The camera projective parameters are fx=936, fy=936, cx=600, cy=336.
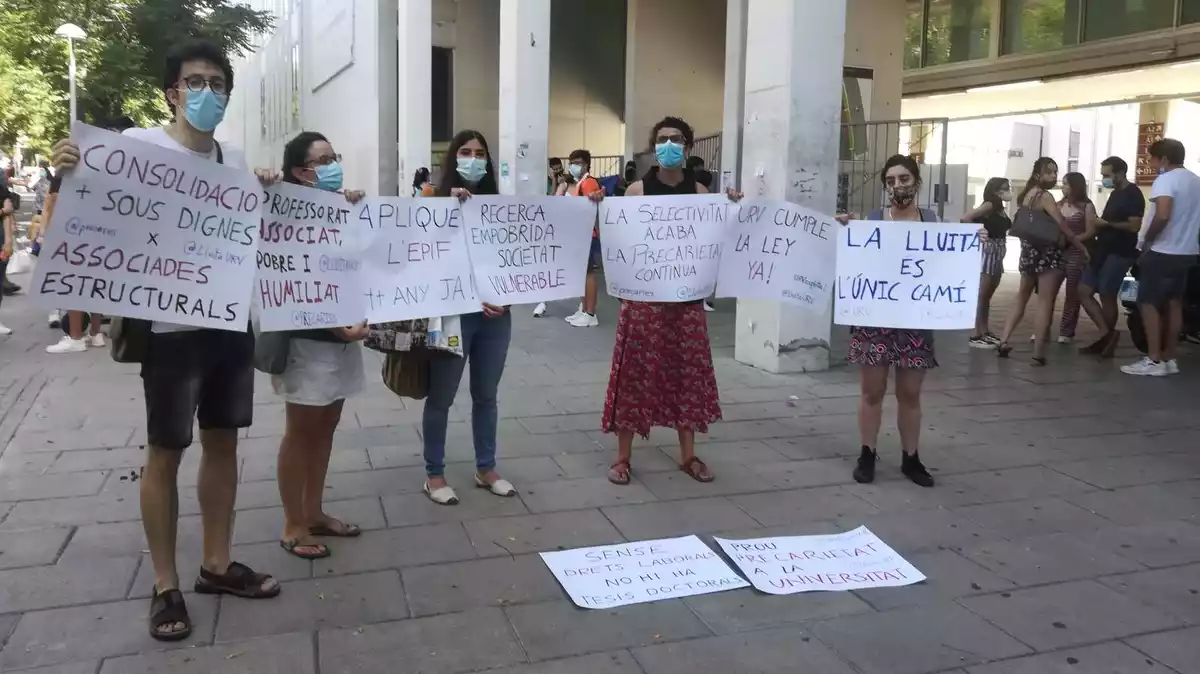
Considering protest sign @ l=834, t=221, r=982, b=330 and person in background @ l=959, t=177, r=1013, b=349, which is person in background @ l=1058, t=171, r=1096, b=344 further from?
protest sign @ l=834, t=221, r=982, b=330

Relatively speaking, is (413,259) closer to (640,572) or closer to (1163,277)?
(640,572)

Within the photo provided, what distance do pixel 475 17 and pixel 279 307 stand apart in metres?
22.2

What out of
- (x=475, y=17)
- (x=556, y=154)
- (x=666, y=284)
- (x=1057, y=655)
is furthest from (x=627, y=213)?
(x=475, y=17)

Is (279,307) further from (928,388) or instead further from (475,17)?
(475,17)

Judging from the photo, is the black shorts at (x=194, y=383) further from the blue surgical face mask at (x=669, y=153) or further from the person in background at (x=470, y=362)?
the blue surgical face mask at (x=669, y=153)

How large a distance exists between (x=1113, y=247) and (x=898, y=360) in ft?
18.6

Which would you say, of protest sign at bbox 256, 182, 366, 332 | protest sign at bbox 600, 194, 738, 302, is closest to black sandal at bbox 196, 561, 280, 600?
protest sign at bbox 256, 182, 366, 332

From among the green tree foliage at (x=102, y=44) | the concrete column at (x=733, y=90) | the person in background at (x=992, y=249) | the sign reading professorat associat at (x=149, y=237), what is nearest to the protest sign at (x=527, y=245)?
the sign reading professorat associat at (x=149, y=237)

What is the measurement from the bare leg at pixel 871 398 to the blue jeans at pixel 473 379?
2.03 metres

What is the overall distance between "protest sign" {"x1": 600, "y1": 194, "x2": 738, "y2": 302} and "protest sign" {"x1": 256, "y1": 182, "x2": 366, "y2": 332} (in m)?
1.51

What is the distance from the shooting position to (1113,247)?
9.45 m

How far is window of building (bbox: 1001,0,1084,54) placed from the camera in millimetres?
15680

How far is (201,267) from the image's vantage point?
3.47 metres

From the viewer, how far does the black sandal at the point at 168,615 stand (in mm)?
3332
